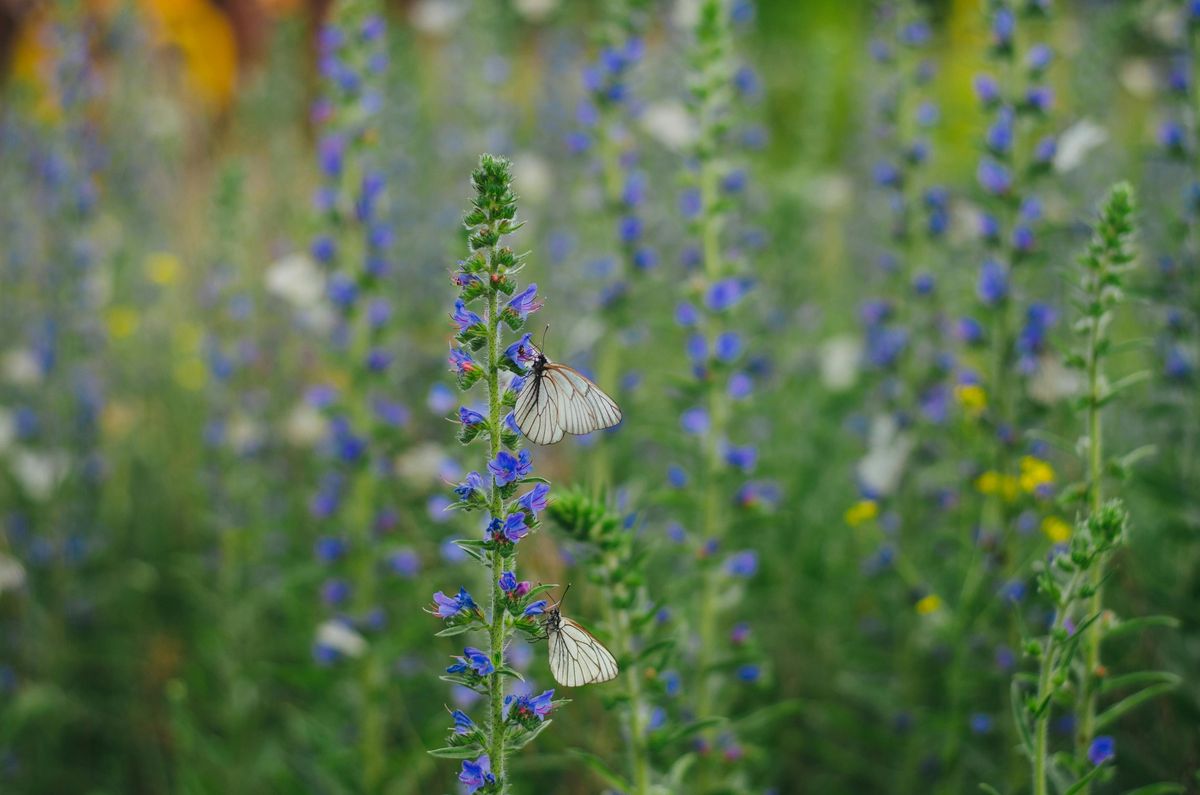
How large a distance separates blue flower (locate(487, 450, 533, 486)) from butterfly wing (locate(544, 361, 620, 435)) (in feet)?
0.72

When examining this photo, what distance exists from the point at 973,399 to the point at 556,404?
211cm

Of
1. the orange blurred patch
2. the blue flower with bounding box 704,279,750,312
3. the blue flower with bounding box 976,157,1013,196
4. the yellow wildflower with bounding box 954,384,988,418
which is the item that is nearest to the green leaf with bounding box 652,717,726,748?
the blue flower with bounding box 704,279,750,312

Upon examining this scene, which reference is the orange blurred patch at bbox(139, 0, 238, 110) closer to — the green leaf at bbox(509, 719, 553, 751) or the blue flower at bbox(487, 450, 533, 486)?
the blue flower at bbox(487, 450, 533, 486)

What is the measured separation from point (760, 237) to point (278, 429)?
3.12 meters

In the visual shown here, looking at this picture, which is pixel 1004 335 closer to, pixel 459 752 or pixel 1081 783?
pixel 1081 783

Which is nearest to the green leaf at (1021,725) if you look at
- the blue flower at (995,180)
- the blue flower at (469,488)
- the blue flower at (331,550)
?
the blue flower at (469,488)

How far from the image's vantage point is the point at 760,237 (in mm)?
4566

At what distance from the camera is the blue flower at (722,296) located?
11.0 feet

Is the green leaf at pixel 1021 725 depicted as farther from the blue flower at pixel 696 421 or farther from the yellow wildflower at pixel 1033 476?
the blue flower at pixel 696 421

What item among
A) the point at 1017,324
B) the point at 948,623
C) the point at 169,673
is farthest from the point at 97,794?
the point at 1017,324

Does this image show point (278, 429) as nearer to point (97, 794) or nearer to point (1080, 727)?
point (97, 794)

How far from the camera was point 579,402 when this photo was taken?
207cm

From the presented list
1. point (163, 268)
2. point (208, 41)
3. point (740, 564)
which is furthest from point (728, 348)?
point (208, 41)

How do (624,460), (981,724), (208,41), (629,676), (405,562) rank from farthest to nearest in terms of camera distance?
(208,41)
(624,460)
(405,562)
(981,724)
(629,676)
